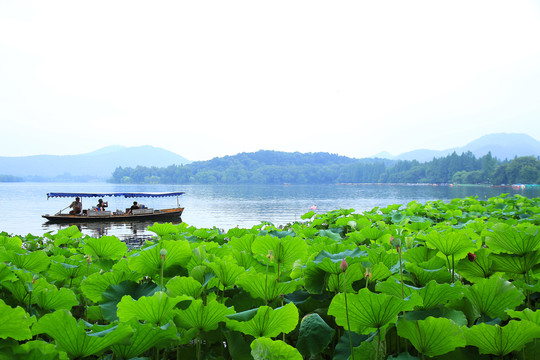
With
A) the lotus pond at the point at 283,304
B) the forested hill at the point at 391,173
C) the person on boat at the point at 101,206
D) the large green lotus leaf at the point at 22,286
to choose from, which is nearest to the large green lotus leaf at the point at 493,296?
the lotus pond at the point at 283,304

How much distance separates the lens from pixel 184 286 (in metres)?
1.28

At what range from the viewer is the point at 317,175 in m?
196

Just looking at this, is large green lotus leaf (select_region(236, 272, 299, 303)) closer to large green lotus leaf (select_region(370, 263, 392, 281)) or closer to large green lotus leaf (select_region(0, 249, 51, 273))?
large green lotus leaf (select_region(370, 263, 392, 281))

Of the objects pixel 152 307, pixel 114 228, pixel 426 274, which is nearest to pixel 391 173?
pixel 114 228

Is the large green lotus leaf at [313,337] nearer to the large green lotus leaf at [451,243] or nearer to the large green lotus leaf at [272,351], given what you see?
the large green lotus leaf at [272,351]

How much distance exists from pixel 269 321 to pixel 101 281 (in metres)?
0.82

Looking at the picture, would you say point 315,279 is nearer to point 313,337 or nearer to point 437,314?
point 313,337

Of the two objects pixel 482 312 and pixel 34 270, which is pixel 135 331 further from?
pixel 34 270

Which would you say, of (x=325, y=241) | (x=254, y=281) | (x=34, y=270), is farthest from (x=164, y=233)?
(x=254, y=281)

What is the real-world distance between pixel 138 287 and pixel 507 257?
5.10ft

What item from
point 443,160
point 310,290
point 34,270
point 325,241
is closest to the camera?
point 310,290

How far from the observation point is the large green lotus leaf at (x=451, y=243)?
152 centimetres

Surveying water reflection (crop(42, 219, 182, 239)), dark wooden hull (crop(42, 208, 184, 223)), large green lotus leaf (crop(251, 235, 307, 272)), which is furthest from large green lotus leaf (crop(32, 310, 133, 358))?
dark wooden hull (crop(42, 208, 184, 223))

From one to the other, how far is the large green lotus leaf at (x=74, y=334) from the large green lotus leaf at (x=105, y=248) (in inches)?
42.4
